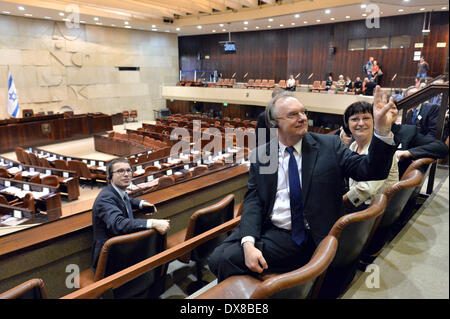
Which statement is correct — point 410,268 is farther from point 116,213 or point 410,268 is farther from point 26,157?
point 26,157

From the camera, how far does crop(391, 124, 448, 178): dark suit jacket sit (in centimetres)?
277

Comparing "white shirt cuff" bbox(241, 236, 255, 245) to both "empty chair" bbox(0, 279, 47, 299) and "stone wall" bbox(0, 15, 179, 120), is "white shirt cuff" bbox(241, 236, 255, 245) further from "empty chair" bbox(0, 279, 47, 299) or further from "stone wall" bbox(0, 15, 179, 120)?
"stone wall" bbox(0, 15, 179, 120)

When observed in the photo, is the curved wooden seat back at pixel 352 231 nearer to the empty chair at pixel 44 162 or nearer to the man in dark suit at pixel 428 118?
the man in dark suit at pixel 428 118

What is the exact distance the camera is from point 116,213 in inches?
89.0

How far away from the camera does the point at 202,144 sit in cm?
941

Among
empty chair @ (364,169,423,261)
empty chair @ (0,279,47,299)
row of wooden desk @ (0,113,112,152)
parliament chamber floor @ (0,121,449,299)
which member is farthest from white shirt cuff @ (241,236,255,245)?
row of wooden desk @ (0,113,112,152)

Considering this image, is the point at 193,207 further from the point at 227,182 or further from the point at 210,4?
the point at 210,4

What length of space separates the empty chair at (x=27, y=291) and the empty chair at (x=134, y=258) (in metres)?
0.42

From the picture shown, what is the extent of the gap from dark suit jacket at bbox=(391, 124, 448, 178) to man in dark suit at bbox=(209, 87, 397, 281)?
1.29m

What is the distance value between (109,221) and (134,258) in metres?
0.34

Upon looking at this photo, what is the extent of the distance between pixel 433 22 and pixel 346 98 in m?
5.16

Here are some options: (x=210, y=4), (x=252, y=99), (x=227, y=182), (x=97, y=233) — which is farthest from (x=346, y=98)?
(x=97, y=233)

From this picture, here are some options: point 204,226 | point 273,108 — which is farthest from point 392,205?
point 204,226

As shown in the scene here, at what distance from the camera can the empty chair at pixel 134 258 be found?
1.92 metres
